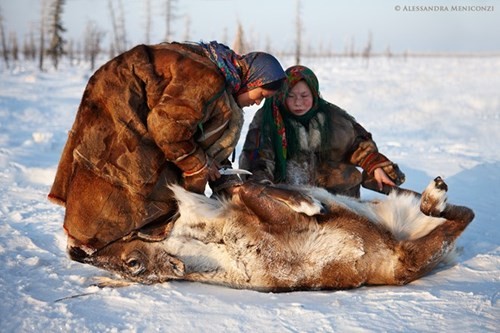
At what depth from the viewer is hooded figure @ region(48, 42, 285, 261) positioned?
2.54 m

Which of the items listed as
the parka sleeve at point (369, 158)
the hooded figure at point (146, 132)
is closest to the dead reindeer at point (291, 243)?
the hooded figure at point (146, 132)

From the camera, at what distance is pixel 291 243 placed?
2.63 m

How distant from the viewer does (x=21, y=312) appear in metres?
2.15

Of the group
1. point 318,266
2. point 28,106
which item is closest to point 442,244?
point 318,266

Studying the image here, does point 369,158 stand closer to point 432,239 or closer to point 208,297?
point 432,239

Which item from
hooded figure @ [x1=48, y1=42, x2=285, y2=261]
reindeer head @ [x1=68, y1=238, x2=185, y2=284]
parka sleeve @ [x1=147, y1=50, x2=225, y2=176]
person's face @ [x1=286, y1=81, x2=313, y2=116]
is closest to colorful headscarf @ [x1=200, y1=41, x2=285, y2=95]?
hooded figure @ [x1=48, y1=42, x2=285, y2=261]

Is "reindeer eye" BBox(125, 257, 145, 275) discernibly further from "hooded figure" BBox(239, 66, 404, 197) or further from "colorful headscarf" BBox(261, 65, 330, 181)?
"colorful headscarf" BBox(261, 65, 330, 181)

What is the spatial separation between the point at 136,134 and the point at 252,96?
2.45ft

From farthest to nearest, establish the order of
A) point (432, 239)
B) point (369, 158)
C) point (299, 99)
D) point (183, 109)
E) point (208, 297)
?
point (369, 158) < point (299, 99) < point (432, 239) < point (183, 109) < point (208, 297)

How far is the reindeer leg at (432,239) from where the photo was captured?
8.41 ft

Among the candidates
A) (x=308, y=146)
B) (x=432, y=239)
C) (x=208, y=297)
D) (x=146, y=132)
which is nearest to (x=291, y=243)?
(x=208, y=297)

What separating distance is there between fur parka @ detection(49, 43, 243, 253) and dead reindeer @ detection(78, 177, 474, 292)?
163mm

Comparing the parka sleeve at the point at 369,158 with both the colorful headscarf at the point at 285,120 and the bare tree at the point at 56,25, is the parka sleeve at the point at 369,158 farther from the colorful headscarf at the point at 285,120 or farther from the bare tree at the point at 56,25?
the bare tree at the point at 56,25

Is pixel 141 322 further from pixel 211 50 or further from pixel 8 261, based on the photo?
pixel 211 50
